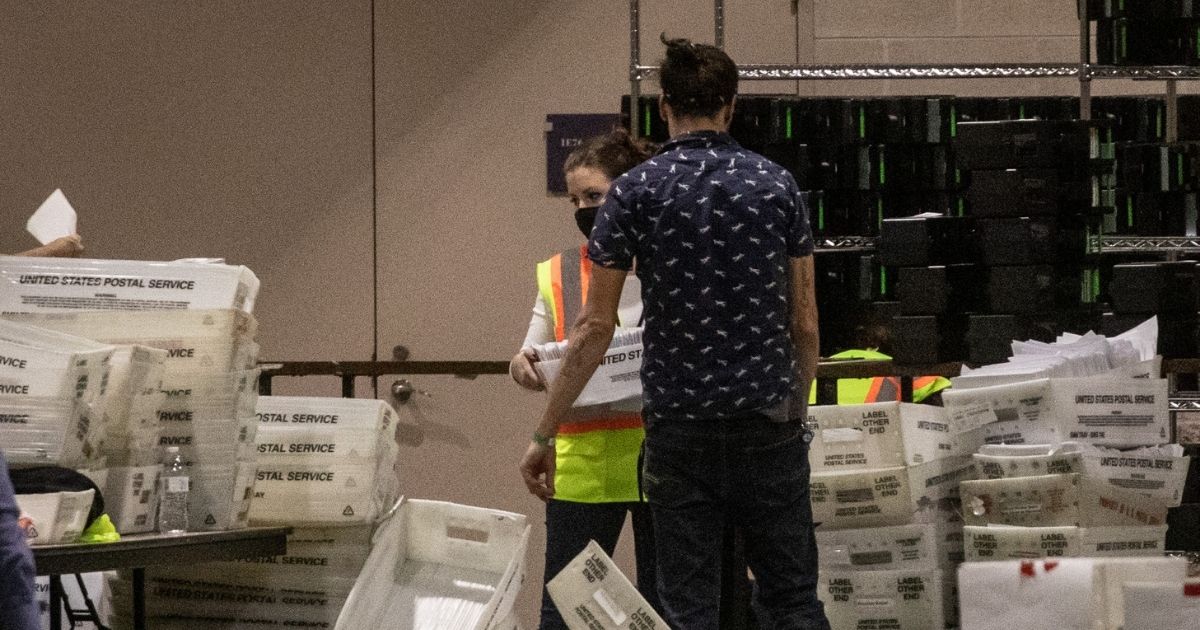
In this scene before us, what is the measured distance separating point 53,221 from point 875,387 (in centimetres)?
259

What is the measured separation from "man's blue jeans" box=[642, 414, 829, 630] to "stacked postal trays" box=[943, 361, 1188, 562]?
0.81 metres

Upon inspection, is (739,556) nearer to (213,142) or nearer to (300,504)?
(300,504)

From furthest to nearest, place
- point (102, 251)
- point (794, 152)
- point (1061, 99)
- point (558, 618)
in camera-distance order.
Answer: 1. point (102, 251)
2. point (1061, 99)
3. point (794, 152)
4. point (558, 618)

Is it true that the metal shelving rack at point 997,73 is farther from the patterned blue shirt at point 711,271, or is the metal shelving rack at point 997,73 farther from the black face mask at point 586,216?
the patterned blue shirt at point 711,271

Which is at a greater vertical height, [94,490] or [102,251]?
[102,251]

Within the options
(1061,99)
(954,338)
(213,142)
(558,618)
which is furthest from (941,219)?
(213,142)

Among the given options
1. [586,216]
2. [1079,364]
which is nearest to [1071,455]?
[1079,364]

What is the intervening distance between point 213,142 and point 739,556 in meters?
3.26

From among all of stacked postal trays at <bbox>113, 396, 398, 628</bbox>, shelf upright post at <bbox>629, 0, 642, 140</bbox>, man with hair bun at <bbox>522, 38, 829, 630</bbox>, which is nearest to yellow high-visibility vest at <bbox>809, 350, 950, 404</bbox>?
shelf upright post at <bbox>629, 0, 642, 140</bbox>

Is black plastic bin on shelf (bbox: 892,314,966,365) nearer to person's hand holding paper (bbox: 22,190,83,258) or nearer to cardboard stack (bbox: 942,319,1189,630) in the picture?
cardboard stack (bbox: 942,319,1189,630)

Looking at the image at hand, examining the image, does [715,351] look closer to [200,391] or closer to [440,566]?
[440,566]

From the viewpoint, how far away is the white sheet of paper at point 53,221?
3.15m

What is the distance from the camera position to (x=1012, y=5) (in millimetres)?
6008

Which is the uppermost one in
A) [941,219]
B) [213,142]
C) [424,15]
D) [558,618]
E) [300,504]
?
[424,15]
